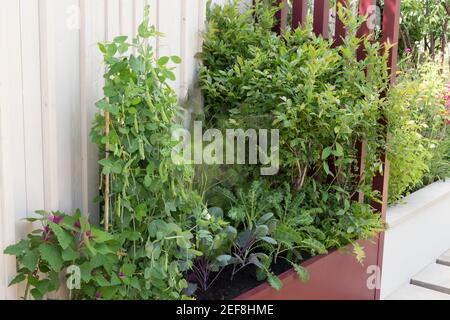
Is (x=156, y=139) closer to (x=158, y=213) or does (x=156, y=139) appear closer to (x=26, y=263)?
(x=158, y=213)

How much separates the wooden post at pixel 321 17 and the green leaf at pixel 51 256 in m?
1.63

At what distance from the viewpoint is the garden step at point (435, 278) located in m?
3.07

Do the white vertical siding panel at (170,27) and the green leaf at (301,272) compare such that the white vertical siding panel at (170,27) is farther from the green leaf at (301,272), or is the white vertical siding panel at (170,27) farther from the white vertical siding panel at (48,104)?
the green leaf at (301,272)

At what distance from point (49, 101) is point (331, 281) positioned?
4.64 ft

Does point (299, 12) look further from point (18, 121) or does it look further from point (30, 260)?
point (30, 260)

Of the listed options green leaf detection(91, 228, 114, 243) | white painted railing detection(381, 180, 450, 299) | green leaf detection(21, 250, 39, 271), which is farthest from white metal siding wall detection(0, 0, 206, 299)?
white painted railing detection(381, 180, 450, 299)

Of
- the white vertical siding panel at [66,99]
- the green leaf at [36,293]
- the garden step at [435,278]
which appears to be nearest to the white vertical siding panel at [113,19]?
the white vertical siding panel at [66,99]

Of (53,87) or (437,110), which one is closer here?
(53,87)

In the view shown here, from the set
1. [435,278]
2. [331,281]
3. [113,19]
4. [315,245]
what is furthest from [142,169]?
[435,278]

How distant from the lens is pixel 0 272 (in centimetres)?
156

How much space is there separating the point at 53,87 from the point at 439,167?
2922 millimetres

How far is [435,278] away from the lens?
3201 millimetres

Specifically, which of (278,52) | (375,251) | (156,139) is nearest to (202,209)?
(156,139)

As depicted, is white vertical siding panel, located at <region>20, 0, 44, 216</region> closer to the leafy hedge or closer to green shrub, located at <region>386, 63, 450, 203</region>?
the leafy hedge
